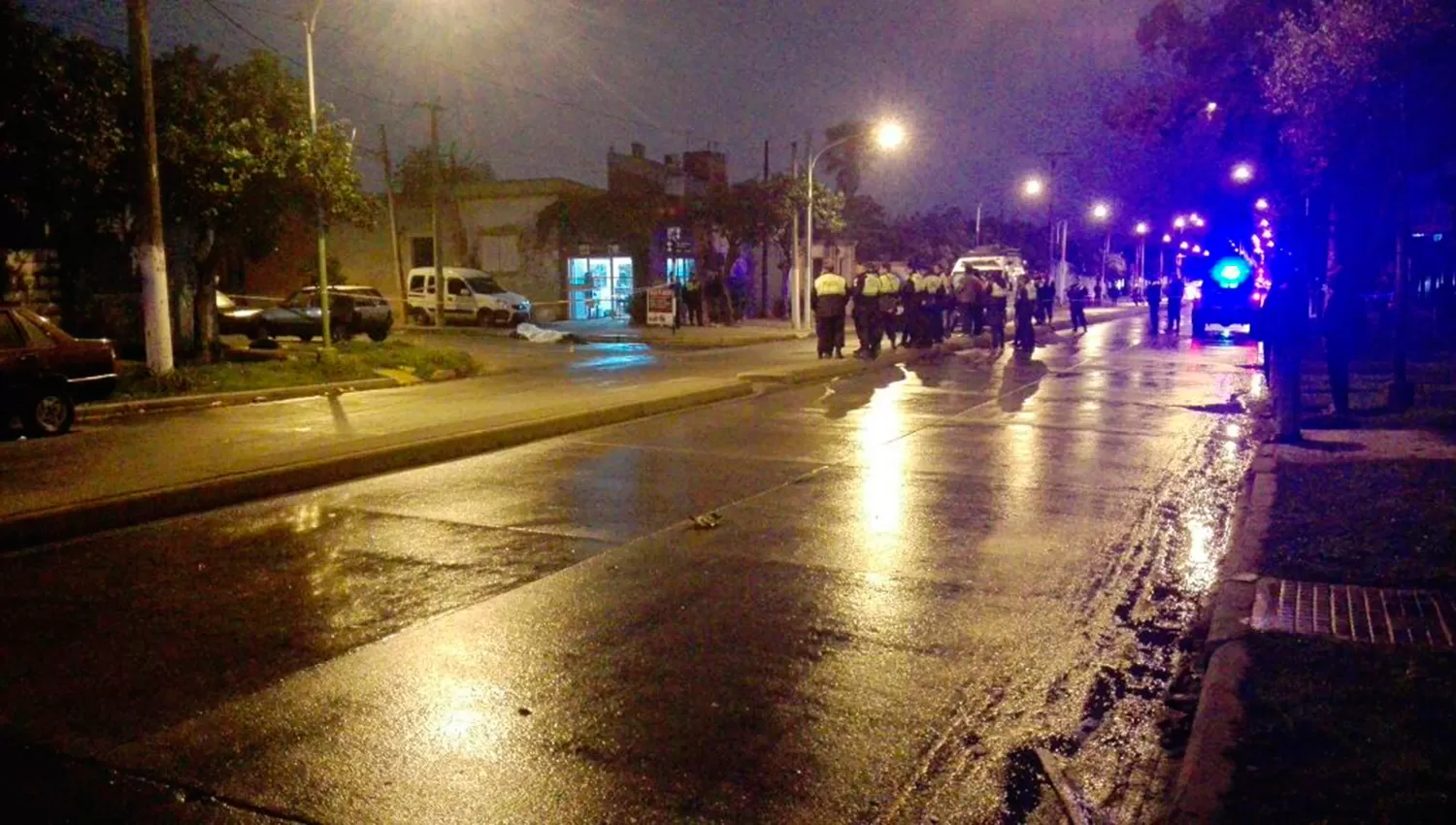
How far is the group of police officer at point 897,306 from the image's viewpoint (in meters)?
23.8

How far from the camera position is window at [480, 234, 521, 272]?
43062 mm

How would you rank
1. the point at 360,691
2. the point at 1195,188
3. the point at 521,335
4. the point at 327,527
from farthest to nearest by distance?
the point at 521,335
the point at 1195,188
the point at 327,527
the point at 360,691

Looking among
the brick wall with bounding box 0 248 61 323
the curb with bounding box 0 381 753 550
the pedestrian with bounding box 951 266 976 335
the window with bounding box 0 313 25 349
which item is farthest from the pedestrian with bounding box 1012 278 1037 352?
the brick wall with bounding box 0 248 61 323

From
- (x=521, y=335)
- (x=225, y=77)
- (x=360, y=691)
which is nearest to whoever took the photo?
(x=360, y=691)

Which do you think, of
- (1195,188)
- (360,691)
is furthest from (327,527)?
(1195,188)

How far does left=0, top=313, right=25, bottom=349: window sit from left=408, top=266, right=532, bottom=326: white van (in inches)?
921

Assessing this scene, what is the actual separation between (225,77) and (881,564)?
55.8 feet

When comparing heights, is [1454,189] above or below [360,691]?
above

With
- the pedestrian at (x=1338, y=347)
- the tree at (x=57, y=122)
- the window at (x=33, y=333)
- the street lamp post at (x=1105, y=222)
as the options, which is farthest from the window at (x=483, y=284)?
the pedestrian at (x=1338, y=347)

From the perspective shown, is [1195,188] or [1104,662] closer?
[1104,662]

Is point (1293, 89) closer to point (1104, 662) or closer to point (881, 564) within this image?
point (881, 564)

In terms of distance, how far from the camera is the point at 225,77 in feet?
65.8

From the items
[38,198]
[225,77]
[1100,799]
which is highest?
[225,77]

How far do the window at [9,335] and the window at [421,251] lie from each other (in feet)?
107
